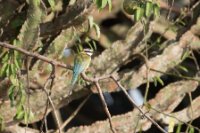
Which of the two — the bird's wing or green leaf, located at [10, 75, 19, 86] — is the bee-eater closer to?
the bird's wing

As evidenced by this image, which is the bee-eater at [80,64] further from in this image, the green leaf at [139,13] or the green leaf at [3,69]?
the green leaf at [3,69]

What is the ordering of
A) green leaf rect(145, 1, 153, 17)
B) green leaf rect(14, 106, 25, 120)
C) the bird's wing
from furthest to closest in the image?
green leaf rect(14, 106, 25, 120) → green leaf rect(145, 1, 153, 17) → the bird's wing

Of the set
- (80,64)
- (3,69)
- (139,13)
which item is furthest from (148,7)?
(3,69)

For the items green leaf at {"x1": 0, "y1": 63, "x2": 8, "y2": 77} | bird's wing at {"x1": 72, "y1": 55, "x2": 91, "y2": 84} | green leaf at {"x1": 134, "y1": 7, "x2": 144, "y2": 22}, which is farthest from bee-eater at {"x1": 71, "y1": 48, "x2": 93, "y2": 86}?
green leaf at {"x1": 0, "y1": 63, "x2": 8, "y2": 77}

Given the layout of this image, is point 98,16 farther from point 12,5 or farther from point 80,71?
point 80,71

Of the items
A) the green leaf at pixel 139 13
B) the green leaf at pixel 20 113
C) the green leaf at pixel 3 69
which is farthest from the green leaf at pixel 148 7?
the green leaf at pixel 20 113

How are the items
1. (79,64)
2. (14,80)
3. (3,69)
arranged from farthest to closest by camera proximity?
(14,80)
(3,69)
(79,64)

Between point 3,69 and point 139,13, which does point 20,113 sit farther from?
point 139,13

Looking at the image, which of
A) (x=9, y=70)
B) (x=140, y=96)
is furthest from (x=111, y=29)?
(x=9, y=70)

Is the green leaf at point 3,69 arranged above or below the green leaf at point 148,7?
below

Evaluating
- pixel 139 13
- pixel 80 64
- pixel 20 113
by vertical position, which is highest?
pixel 139 13

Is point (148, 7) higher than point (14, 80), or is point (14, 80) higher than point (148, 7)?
point (148, 7)
